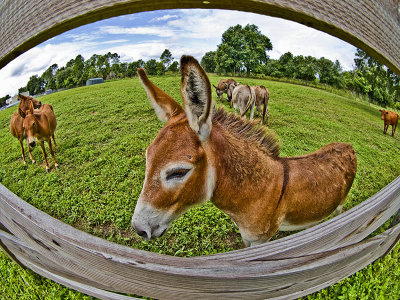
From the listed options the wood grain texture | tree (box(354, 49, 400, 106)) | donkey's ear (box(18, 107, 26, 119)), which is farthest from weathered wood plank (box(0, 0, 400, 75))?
the wood grain texture

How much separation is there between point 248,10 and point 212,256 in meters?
2.01

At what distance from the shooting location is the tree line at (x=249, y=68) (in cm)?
208

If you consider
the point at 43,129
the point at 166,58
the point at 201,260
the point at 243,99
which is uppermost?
the point at 166,58

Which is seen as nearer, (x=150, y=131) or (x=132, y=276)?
(x=150, y=131)

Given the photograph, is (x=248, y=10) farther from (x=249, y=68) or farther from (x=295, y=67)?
(x=295, y=67)

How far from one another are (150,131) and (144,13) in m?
0.93

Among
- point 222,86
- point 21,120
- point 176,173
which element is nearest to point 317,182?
point 222,86

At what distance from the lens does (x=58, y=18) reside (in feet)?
6.07

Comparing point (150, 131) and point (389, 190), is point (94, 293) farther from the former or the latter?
point (389, 190)

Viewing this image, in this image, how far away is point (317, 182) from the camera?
232 cm

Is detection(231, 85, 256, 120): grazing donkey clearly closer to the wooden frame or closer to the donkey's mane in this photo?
the donkey's mane

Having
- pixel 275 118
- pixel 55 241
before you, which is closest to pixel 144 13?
pixel 275 118

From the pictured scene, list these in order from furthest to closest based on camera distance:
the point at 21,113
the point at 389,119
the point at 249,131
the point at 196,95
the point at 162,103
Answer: the point at 389,119, the point at 21,113, the point at 249,131, the point at 162,103, the point at 196,95

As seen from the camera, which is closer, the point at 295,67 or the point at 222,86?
the point at 222,86
